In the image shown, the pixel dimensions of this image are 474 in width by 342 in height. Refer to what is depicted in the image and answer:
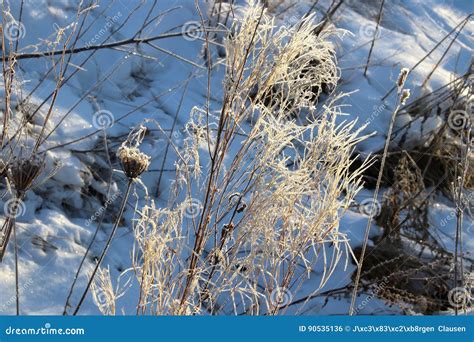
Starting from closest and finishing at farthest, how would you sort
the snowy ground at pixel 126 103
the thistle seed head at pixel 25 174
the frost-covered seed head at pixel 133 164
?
1. the thistle seed head at pixel 25 174
2. the frost-covered seed head at pixel 133 164
3. the snowy ground at pixel 126 103

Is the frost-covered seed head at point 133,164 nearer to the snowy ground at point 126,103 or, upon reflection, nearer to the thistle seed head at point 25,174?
the thistle seed head at point 25,174

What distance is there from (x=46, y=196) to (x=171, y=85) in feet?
4.30

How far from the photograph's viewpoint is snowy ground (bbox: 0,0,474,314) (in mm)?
3477

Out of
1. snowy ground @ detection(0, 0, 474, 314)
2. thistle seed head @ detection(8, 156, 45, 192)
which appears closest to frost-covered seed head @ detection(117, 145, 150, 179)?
thistle seed head @ detection(8, 156, 45, 192)

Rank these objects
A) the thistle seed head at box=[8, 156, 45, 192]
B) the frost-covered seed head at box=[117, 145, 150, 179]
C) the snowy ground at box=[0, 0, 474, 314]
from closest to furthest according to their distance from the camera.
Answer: the thistle seed head at box=[8, 156, 45, 192], the frost-covered seed head at box=[117, 145, 150, 179], the snowy ground at box=[0, 0, 474, 314]

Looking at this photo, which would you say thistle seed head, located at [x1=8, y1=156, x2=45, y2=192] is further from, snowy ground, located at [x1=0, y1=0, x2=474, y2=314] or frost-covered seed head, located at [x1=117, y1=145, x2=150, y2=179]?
snowy ground, located at [x1=0, y1=0, x2=474, y2=314]

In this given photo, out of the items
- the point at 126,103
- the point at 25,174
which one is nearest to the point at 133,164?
the point at 25,174

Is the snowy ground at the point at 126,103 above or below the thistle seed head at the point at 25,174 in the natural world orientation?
above

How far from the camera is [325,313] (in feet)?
12.9

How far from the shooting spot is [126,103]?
452 centimetres

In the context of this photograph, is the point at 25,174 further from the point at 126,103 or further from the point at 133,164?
the point at 126,103

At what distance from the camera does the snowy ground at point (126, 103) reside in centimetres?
348

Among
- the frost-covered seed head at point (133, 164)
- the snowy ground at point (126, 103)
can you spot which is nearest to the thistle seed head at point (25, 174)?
the frost-covered seed head at point (133, 164)

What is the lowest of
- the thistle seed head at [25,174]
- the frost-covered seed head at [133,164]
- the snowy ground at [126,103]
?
the thistle seed head at [25,174]
